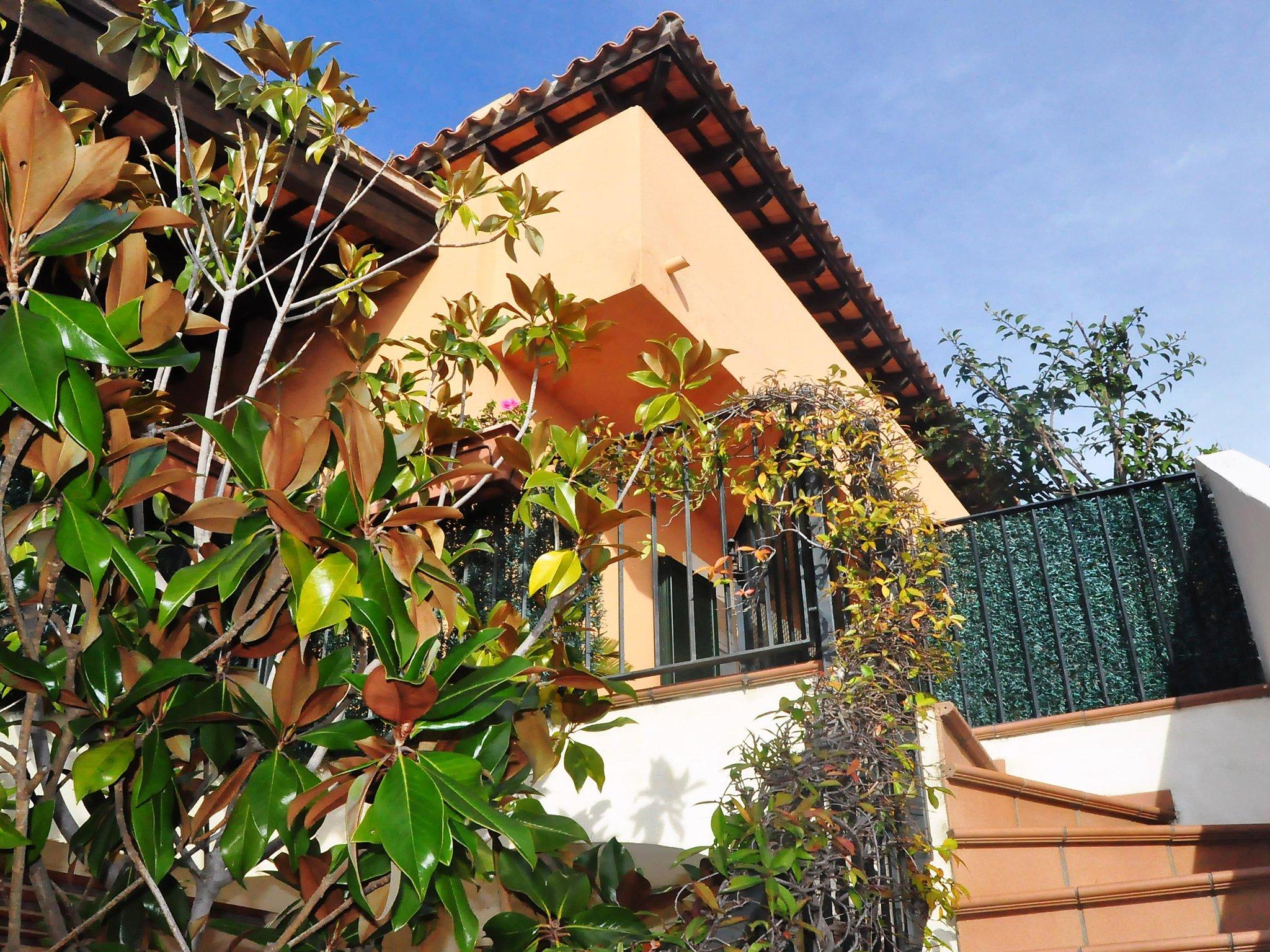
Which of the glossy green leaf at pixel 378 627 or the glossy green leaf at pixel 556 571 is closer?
the glossy green leaf at pixel 378 627

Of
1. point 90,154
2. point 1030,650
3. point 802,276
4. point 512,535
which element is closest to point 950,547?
point 1030,650

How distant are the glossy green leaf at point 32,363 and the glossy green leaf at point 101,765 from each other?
0.55m

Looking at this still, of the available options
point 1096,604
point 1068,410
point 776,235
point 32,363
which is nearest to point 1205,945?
point 32,363

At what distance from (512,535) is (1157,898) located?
2.60 metres

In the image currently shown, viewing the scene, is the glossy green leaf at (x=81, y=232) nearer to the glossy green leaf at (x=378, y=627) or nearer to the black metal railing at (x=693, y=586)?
the glossy green leaf at (x=378, y=627)

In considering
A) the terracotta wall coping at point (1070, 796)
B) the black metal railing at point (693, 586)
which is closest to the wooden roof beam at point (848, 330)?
the black metal railing at point (693, 586)

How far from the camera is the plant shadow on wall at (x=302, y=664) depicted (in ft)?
4.66

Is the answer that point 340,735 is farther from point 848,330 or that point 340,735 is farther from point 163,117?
point 848,330

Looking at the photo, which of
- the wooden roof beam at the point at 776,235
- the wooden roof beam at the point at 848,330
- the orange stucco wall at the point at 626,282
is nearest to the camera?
the orange stucco wall at the point at 626,282

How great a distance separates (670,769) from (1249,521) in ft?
9.74

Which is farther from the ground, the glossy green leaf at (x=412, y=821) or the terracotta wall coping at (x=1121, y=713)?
the terracotta wall coping at (x=1121, y=713)

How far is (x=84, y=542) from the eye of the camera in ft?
4.93

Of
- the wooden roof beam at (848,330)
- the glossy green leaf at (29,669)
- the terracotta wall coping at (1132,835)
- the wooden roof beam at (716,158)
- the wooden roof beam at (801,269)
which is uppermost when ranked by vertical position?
the wooden roof beam at (716,158)

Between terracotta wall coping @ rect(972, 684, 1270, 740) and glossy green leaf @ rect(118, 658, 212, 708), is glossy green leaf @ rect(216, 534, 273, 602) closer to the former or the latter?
glossy green leaf @ rect(118, 658, 212, 708)
